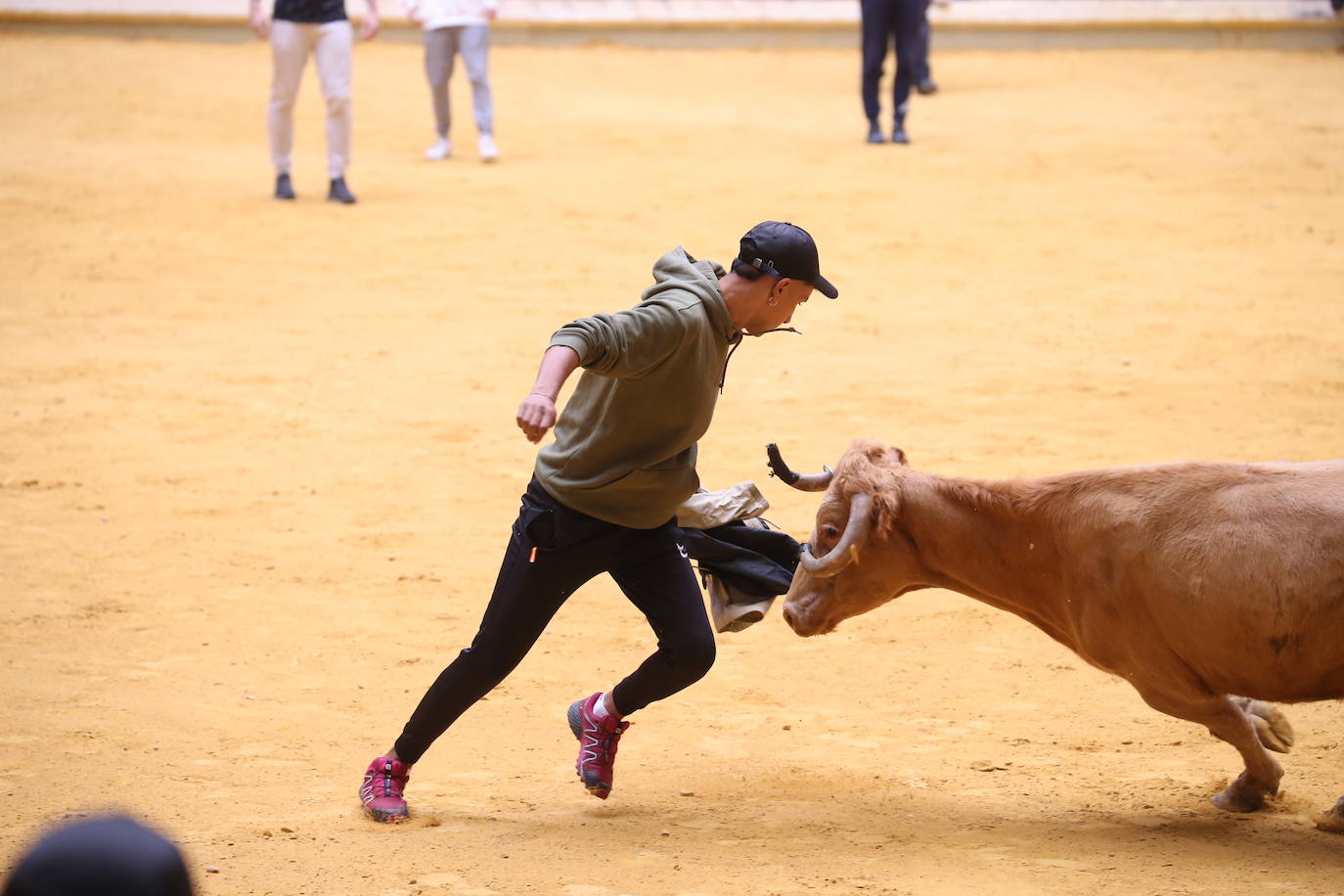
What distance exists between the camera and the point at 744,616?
545 centimetres

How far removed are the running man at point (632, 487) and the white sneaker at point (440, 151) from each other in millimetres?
14727

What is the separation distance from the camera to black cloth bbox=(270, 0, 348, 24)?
1514 cm

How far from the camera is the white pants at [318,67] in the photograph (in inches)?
599

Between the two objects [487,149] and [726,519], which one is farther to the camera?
[487,149]

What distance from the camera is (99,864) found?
71.7 inches

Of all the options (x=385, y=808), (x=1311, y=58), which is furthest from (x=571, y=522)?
(x=1311, y=58)

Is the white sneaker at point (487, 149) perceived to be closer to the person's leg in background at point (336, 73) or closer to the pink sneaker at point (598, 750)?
the person's leg in background at point (336, 73)

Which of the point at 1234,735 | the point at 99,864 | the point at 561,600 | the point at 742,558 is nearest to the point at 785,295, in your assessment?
the point at 742,558

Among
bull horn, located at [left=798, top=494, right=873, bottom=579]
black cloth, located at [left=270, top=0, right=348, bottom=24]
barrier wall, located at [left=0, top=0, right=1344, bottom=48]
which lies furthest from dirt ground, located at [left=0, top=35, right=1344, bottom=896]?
barrier wall, located at [left=0, top=0, right=1344, bottom=48]

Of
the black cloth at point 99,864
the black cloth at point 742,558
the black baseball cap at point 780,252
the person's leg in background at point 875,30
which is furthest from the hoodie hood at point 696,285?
the person's leg in background at point 875,30

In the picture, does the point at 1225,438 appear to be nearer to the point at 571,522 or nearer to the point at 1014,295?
the point at 1014,295

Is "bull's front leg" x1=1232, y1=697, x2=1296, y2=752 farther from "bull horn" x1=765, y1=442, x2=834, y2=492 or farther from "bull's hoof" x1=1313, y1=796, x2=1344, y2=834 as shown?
"bull horn" x1=765, y1=442, x2=834, y2=492

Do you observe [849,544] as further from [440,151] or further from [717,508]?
[440,151]

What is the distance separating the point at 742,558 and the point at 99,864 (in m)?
3.81
